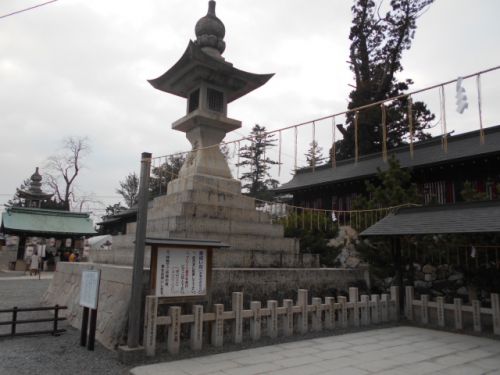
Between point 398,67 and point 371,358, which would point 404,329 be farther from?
point 398,67


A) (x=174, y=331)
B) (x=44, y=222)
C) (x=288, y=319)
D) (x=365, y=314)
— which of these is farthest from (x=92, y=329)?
(x=44, y=222)

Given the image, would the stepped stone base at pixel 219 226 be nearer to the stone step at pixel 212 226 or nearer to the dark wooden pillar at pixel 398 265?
the stone step at pixel 212 226

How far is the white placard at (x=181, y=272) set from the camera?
19.3 feet

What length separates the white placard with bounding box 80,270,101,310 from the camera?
595cm

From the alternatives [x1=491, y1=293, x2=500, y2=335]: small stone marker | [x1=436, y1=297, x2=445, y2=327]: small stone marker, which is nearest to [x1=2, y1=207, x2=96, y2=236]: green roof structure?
[x1=436, y1=297, x2=445, y2=327]: small stone marker

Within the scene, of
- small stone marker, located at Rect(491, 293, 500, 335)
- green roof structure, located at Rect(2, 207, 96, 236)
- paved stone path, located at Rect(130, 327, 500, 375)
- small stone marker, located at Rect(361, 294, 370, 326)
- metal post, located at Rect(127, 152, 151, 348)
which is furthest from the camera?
green roof structure, located at Rect(2, 207, 96, 236)

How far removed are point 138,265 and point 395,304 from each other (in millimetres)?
6383

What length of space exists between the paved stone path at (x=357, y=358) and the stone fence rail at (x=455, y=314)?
723 mm

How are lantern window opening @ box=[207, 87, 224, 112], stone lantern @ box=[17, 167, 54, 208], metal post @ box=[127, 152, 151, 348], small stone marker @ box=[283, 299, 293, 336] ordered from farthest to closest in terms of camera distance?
stone lantern @ box=[17, 167, 54, 208], lantern window opening @ box=[207, 87, 224, 112], small stone marker @ box=[283, 299, 293, 336], metal post @ box=[127, 152, 151, 348]

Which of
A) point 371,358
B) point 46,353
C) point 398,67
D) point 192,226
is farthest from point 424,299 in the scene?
point 398,67

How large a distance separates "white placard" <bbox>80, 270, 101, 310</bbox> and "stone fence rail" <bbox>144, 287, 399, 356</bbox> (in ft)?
3.33

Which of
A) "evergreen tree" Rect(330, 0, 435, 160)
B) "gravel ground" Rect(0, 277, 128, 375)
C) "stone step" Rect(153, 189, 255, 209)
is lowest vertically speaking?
"gravel ground" Rect(0, 277, 128, 375)

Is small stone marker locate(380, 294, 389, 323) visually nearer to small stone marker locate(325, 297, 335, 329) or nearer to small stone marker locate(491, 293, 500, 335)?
small stone marker locate(325, 297, 335, 329)

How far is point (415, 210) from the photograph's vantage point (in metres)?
9.71
